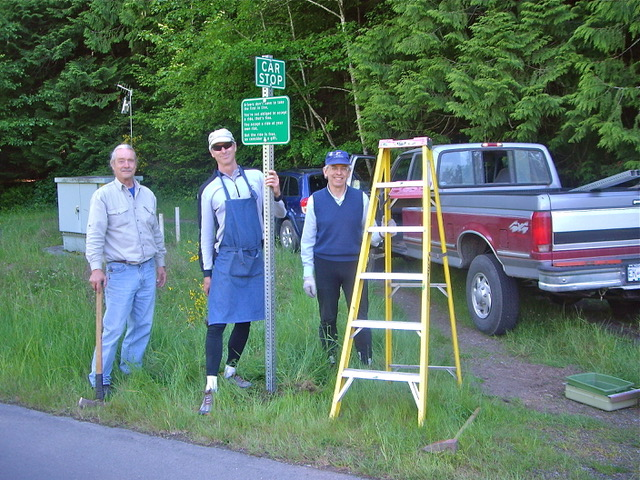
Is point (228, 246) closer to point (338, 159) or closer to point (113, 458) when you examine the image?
point (338, 159)

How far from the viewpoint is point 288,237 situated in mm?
13008

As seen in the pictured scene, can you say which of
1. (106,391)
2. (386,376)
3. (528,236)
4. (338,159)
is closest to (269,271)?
(338,159)

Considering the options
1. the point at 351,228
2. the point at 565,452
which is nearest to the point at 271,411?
the point at 351,228

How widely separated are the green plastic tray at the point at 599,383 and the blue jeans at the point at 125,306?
3.43 m

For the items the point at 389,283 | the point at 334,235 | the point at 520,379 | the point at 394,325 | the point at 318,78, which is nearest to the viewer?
the point at 394,325

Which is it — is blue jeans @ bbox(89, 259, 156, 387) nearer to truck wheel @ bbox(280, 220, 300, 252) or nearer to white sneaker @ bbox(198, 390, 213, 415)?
white sneaker @ bbox(198, 390, 213, 415)

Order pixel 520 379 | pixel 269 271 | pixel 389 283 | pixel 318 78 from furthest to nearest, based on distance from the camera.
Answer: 1. pixel 318 78
2. pixel 520 379
3. pixel 389 283
4. pixel 269 271

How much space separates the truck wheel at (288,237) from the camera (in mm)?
12617

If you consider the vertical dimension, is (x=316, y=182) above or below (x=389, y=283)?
above

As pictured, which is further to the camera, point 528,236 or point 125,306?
point 528,236

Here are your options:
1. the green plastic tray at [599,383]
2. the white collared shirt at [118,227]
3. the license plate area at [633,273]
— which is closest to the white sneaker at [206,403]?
the white collared shirt at [118,227]

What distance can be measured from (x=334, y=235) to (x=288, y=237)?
7.68m

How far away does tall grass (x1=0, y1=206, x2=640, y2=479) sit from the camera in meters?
4.01

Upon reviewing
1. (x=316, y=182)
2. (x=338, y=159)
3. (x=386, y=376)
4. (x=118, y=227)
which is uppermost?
(x=316, y=182)
